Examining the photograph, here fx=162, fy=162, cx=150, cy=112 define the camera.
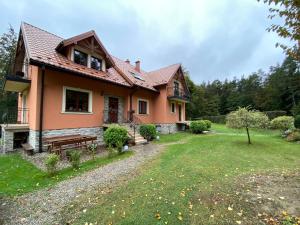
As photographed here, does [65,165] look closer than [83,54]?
Yes

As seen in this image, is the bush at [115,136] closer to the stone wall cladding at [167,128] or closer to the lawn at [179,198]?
the lawn at [179,198]

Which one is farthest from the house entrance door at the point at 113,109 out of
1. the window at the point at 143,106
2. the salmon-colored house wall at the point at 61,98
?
the window at the point at 143,106

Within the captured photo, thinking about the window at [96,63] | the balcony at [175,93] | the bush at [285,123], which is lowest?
the bush at [285,123]

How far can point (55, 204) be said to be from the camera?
3824 millimetres

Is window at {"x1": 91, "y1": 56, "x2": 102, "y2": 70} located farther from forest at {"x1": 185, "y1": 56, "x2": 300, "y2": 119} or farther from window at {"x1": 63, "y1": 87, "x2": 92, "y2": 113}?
forest at {"x1": 185, "y1": 56, "x2": 300, "y2": 119}

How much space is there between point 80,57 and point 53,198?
967 centimetres

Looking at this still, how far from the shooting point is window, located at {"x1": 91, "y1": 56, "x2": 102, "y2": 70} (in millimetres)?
12016

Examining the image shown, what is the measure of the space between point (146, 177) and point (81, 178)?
7.08ft

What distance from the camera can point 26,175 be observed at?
5.73 meters

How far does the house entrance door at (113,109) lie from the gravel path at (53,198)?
23.4 feet

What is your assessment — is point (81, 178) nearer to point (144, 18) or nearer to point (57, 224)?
point (57, 224)

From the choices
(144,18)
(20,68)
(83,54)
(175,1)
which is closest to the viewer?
(175,1)

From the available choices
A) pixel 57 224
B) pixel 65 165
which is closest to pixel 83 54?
pixel 65 165

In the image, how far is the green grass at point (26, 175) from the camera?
4750 mm
